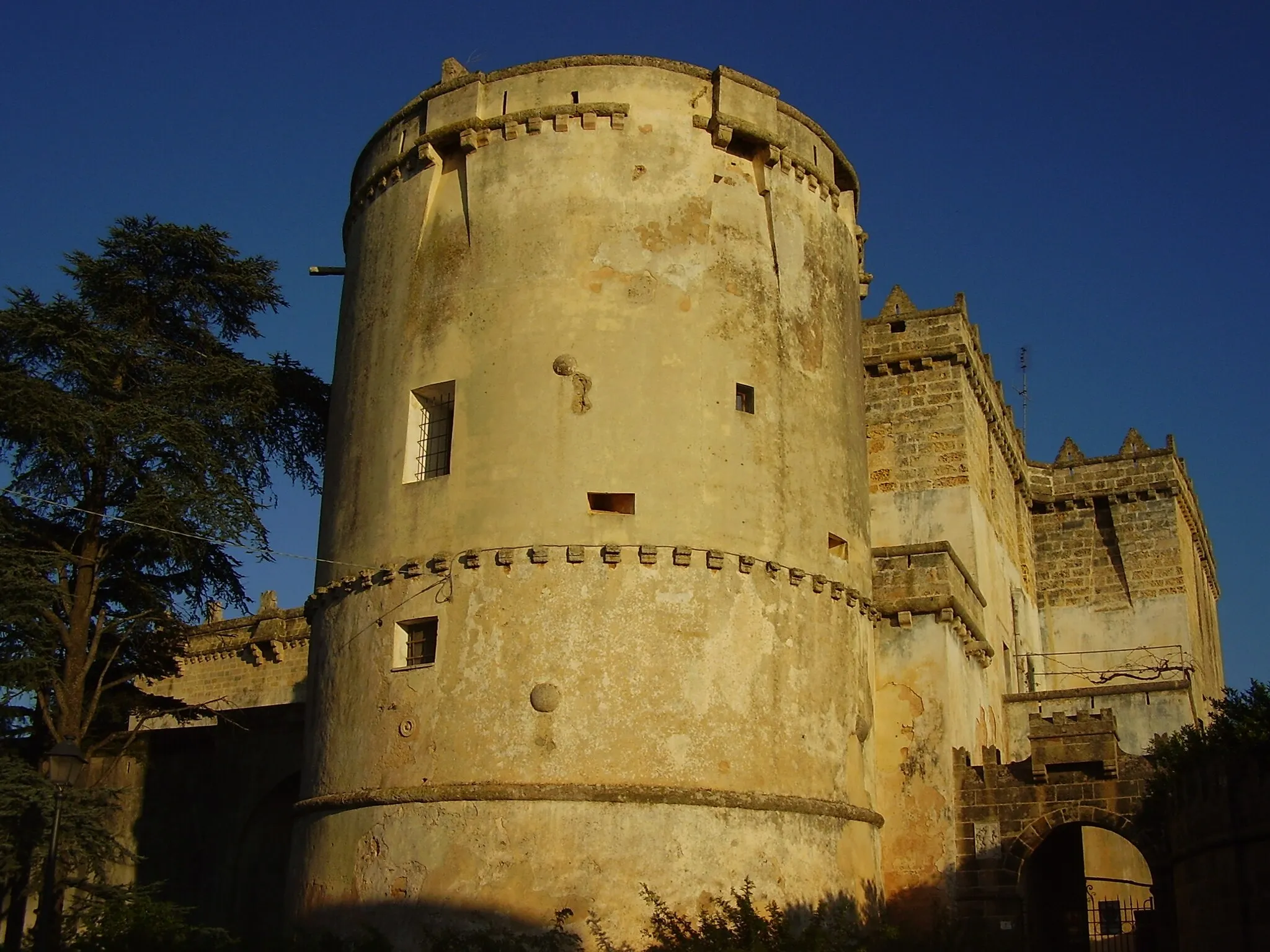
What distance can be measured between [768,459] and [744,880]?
5211 mm

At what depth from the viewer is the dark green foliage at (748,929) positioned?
48.1ft

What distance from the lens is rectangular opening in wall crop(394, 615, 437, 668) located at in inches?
680

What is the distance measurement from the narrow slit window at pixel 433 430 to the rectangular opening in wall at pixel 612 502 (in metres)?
1.99

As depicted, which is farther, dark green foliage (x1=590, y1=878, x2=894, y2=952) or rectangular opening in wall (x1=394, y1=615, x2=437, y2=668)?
rectangular opening in wall (x1=394, y1=615, x2=437, y2=668)

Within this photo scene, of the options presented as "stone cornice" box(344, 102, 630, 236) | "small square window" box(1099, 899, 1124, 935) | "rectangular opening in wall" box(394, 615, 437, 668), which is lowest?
"small square window" box(1099, 899, 1124, 935)

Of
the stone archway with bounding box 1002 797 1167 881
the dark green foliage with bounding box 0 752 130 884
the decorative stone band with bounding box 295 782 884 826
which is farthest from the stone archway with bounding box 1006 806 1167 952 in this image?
the dark green foliage with bounding box 0 752 130 884

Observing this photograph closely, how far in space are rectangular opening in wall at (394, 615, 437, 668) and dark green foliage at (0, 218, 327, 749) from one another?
4.71 meters

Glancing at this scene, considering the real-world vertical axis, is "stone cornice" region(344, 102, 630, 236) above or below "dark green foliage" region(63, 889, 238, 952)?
above

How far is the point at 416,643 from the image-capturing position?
17500 millimetres

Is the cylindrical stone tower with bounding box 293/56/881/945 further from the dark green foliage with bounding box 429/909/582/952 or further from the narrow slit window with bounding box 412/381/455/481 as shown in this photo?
the dark green foliage with bounding box 429/909/582/952

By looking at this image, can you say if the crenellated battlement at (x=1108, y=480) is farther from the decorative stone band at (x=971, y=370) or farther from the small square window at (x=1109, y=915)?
the small square window at (x=1109, y=915)

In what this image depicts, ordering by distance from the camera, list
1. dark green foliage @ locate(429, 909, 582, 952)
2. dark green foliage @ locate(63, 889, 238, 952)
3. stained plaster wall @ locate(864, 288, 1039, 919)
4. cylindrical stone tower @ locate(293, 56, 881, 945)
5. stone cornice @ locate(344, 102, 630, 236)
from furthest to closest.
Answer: stained plaster wall @ locate(864, 288, 1039, 919)
stone cornice @ locate(344, 102, 630, 236)
cylindrical stone tower @ locate(293, 56, 881, 945)
dark green foliage @ locate(429, 909, 582, 952)
dark green foliage @ locate(63, 889, 238, 952)

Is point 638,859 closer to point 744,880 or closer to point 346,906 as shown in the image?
point 744,880

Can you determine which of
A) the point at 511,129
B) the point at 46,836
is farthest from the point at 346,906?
the point at 511,129
